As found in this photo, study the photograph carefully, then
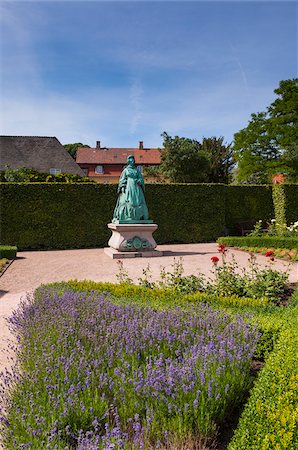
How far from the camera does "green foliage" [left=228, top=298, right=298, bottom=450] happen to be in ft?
6.98

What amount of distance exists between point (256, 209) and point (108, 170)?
A: 1257 inches

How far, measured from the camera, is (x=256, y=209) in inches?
792

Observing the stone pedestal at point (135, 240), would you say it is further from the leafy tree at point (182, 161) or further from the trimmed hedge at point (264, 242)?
the leafy tree at point (182, 161)

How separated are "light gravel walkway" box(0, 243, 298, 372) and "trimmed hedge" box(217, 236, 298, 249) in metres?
0.90

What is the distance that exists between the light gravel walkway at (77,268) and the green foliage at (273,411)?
13.0 ft

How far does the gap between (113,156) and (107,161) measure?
155cm

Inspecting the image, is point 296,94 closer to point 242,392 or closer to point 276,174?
point 276,174

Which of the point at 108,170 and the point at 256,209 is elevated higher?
the point at 108,170

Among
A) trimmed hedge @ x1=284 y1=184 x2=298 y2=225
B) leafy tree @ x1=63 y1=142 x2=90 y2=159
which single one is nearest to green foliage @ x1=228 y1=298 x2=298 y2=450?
trimmed hedge @ x1=284 y1=184 x2=298 y2=225

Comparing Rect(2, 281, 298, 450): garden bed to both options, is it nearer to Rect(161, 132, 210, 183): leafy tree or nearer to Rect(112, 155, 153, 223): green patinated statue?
Rect(112, 155, 153, 223): green patinated statue

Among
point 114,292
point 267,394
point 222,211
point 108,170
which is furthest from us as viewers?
point 108,170

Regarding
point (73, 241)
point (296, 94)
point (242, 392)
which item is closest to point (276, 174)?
point (296, 94)

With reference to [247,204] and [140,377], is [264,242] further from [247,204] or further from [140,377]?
[140,377]

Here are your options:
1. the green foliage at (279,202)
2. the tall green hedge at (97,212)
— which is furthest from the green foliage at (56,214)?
the green foliage at (279,202)
